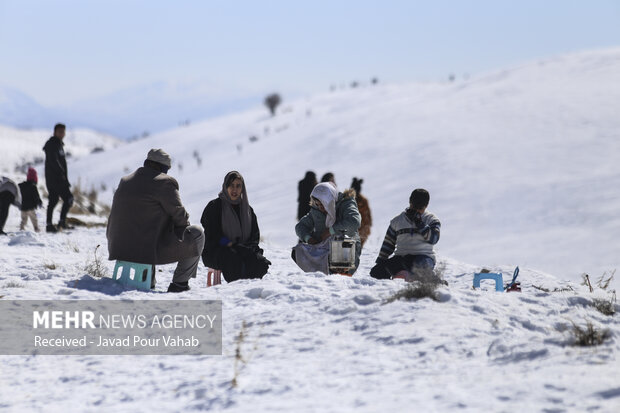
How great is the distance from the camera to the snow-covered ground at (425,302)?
3398 millimetres

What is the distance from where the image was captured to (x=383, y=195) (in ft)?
62.6

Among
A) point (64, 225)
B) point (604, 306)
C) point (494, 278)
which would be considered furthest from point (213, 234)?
point (64, 225)

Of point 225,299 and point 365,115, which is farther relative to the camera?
point 365,115

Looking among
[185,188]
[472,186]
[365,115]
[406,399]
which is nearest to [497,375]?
[406,399]

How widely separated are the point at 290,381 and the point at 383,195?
15.7 m

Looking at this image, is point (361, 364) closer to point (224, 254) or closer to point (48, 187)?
point (224, 254)

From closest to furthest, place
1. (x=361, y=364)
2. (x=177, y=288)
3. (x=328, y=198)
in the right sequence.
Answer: (x=361, y=364) → (x=177, y=288) → (x=328, y=198)

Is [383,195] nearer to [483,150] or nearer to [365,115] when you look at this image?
[483,150]

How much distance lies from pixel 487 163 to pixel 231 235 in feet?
45.4

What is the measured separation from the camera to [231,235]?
6.91 metres

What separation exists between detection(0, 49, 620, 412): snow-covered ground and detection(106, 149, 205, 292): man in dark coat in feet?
1.19

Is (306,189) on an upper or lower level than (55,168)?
lower

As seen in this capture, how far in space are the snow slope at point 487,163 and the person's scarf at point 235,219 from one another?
6.48 meters

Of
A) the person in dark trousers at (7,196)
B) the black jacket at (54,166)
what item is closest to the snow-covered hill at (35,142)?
the person in dark trousers at (7,196)
